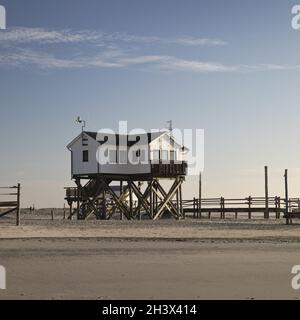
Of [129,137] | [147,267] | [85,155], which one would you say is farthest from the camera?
[129,137]

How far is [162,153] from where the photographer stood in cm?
5147

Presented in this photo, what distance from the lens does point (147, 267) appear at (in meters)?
15.7

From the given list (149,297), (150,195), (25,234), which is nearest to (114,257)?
(149,297)

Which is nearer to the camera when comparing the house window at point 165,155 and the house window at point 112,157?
the house window at point 112,157

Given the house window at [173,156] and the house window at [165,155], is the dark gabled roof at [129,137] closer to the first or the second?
the house window at [165,155]

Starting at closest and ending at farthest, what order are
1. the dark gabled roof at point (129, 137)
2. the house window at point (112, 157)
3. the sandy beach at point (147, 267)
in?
the sandy beach at point (147, 267)
the house window at point (112, 157)
the dark gabled roof at point (129, 137)

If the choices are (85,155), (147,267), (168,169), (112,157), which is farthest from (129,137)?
(147,267)

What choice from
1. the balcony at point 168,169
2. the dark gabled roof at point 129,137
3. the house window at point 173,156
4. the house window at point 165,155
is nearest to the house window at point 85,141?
the dark gabled roof at point 129,137

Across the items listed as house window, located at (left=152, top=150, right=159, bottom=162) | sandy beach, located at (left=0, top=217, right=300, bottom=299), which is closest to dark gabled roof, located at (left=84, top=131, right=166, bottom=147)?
house window, located at (left=152, top=150, right=159, bottom=162)

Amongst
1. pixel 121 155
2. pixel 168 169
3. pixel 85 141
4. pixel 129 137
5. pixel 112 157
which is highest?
Result: pixel 129 137

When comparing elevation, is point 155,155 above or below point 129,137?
below

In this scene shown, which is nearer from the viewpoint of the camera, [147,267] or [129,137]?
[147,267]

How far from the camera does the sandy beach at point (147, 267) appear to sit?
1209 cm

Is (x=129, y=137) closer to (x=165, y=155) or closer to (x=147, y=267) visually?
(x=165, y=155)
